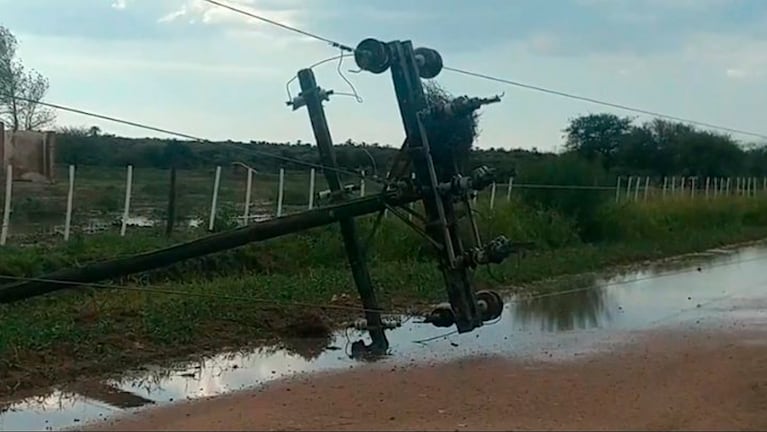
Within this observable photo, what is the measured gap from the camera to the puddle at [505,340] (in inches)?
353

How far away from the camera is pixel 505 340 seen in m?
12.5

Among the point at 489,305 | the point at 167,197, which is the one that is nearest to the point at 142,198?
the point at 167,197

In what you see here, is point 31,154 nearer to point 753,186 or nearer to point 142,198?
point 142,198

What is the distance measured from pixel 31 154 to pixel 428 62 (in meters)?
4.15

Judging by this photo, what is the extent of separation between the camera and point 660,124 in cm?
6381

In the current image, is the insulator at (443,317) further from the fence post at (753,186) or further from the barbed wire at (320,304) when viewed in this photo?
the fence post at (753,186)

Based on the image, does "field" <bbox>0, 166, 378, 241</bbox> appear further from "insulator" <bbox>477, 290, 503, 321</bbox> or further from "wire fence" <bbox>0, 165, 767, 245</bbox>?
"insulator" <bbox>477, 290, 503, 321</bbox>

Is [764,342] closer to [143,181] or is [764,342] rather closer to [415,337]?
[415,337]

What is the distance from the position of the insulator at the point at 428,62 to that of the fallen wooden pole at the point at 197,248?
1398 millimetres

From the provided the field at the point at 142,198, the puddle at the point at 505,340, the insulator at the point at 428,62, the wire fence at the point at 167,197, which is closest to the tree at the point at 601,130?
the wire fence at the point at 167,197

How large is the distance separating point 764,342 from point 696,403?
400 centimetres

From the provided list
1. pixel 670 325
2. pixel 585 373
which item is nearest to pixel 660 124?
pixel 670 325

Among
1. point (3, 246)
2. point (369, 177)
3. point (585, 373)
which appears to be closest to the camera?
point (585, 373)

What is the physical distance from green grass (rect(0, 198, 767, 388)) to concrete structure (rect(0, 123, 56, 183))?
165cm
